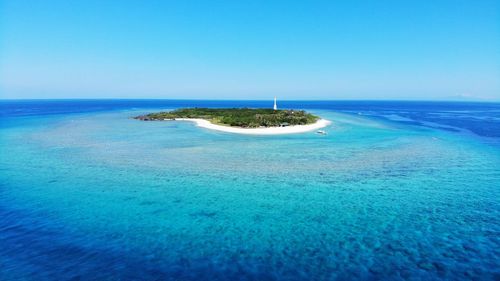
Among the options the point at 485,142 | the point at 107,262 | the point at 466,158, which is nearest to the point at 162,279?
the point at 107,262

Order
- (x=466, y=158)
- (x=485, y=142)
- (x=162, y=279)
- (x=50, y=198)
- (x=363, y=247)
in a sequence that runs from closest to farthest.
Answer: (x=162, y=279) → (x=363, y=247) → (x=50, y=198) → (x=466, y=158) → (x=485, y=142)

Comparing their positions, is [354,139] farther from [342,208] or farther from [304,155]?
[342,208]

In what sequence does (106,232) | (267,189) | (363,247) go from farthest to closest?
(267,189), (106,232), (363,247)

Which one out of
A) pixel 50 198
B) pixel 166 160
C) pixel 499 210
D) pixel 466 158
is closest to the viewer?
pixel 499 210

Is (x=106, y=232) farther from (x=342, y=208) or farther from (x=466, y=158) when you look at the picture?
(x=466, y=158)

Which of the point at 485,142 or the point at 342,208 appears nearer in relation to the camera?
the point at 342,208

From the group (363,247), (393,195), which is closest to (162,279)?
(363,247)

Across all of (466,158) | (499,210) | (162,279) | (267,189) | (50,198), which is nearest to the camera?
(162,279)
